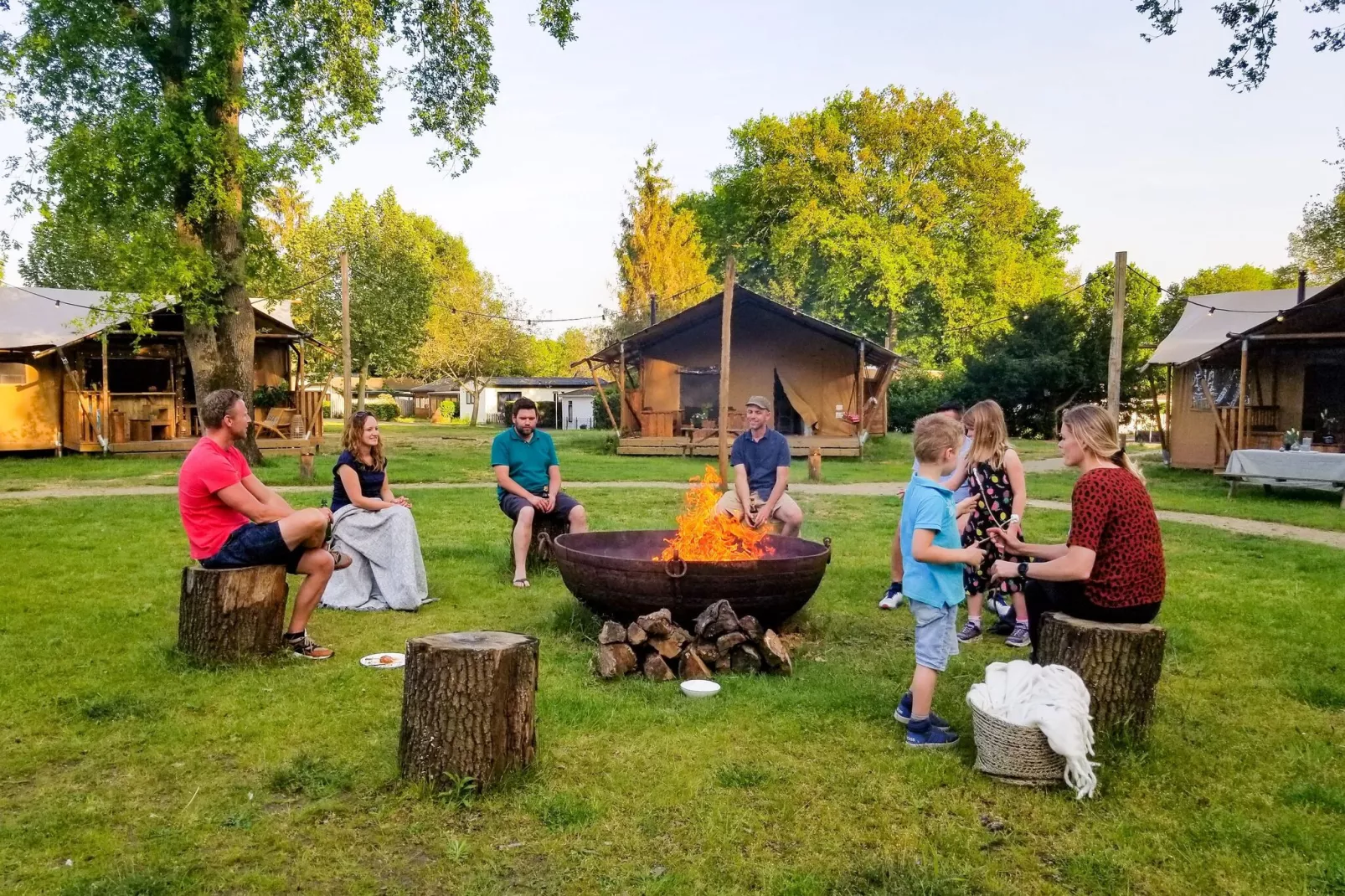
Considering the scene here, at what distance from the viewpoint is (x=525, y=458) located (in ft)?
25.9

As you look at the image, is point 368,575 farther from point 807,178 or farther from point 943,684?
point 807,178

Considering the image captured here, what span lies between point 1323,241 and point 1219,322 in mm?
22622

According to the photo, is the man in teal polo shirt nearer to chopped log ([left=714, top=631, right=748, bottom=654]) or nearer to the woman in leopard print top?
chopped log ([left=714, top=631, right=748, bottom=654])

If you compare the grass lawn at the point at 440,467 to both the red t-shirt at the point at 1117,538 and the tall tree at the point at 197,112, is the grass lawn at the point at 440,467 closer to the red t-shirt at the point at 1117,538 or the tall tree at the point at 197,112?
the tall tree at the point at 197,112

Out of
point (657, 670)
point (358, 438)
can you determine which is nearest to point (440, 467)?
point (358, 438)

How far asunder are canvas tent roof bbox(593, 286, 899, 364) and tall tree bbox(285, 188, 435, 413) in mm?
16832

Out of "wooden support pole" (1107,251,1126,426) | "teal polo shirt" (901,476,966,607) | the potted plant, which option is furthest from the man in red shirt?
the potted plant

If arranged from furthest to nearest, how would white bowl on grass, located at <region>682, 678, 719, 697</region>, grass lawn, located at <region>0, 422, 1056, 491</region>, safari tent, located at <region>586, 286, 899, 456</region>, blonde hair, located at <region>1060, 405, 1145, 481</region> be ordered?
safari tent, located at <region>586, 286, 899, 456</region> < grass lawn, located at <region>0, 422, 1056, 491</region> < white bowl on grass, located at <region>682, 678, 719, 697</region> < blonde hair, located at <region>1060, 405, 1145, 481</region>

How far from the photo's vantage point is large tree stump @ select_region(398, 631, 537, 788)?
370 cm

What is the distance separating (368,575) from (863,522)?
261 inches

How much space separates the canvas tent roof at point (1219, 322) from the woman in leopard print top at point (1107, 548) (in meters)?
18.3

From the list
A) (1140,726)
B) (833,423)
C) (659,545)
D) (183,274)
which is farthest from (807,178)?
(1140,726)

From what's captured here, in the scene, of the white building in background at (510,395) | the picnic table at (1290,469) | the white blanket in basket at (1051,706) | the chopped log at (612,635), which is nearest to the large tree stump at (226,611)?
the chopped log at (612,635)

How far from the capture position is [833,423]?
25406mm
